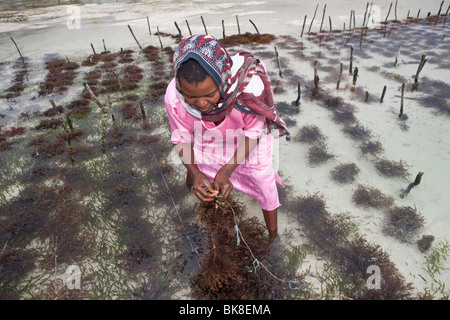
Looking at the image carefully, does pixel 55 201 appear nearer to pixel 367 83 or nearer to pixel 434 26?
pixel 367 83

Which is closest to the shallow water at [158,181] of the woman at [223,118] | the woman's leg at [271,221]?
the woman's leg at [271,221]

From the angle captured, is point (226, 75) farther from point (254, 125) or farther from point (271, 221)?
point (271, 221)

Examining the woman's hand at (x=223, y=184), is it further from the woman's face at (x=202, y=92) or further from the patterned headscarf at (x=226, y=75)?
the woman's face at (x=202, y=92)

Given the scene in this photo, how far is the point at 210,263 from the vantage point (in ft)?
8.55

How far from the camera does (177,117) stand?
2475 millimetres

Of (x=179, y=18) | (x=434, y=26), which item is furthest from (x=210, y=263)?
(x=179, y=18)

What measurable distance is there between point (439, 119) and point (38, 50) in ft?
45.5

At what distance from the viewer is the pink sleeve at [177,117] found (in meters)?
2.39

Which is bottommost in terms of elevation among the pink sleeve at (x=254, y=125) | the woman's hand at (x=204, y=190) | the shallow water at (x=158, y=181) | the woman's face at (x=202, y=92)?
the shallow water at (x=158, y=181)

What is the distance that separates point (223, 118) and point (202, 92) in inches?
22.3

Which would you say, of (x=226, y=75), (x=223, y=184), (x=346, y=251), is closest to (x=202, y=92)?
(x=226, y=75)

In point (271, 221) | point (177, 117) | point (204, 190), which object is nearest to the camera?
point (204, 190)

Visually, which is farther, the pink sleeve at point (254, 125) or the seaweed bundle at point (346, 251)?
the seaweed bundle at point (346, 251)

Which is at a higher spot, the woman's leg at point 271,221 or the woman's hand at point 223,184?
the woman's hand at point 223,184
